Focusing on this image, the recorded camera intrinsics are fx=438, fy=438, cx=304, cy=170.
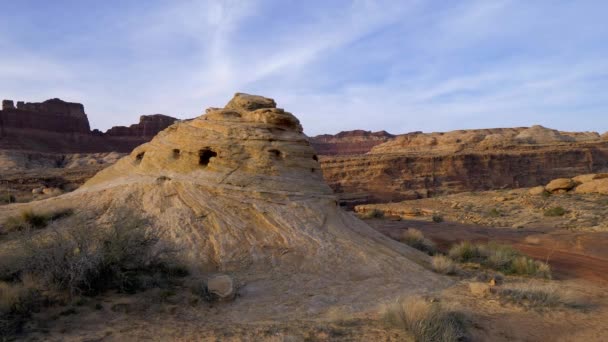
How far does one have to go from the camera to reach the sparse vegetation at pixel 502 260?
878cm

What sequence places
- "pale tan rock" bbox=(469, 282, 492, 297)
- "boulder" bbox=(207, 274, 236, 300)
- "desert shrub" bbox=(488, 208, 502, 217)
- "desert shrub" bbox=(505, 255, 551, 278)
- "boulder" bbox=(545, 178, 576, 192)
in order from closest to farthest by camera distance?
"boulder" bbox=(207, 274, 236, 300) → "pale tan rock" bbox=(469, 282, 492, 297) → "desert shrub" bbox=(505, 255, 551, 278) → "desert shrub" bbox=(488, 208, 502, 217) → "boulder" bbox=(545, 178, 576, 192)

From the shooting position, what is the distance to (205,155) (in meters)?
8.87

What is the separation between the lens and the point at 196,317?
16.9 feet

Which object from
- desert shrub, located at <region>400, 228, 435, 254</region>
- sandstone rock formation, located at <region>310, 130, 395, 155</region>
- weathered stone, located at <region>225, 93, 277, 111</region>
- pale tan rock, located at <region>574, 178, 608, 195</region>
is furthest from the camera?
sandstone rock formation, located at <region>310, 130, 395, 155</region>

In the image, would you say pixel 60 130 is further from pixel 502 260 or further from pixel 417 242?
pixel 502 260

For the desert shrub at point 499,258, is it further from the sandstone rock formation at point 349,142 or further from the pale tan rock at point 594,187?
the sandstone rock formation at point 349,142

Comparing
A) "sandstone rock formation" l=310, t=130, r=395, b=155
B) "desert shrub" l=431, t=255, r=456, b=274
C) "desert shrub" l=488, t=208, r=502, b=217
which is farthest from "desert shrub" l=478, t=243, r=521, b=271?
"sandstone rock formation" l=310, t=130, r=395, b=155

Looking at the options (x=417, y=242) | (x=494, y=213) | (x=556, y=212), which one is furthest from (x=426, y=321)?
(x=494, y=213)

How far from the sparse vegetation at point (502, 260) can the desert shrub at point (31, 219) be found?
8.20 meters

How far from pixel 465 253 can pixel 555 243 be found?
15.4 ft

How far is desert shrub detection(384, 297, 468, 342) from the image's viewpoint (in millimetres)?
4898

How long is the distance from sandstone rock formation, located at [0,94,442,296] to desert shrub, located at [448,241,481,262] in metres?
1.35

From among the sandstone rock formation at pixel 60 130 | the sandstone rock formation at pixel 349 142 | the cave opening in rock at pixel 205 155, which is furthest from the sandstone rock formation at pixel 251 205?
the sandstone rock formation at pixel 349 142

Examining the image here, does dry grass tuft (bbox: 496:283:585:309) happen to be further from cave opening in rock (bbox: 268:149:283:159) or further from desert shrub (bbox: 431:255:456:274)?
cave opening in rock (bbox: 268:149:283:159)
